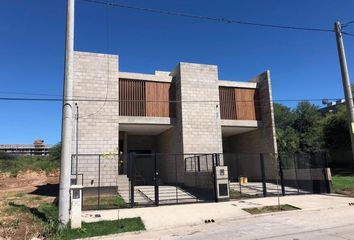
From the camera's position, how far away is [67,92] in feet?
41.5

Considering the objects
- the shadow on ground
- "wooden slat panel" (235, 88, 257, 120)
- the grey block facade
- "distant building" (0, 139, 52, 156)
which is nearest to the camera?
the shadow on ground

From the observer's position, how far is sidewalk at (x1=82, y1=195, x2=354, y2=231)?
13.5 metres

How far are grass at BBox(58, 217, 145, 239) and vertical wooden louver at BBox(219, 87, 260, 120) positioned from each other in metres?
16.2

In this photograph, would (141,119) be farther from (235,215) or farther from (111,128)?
(235,215)

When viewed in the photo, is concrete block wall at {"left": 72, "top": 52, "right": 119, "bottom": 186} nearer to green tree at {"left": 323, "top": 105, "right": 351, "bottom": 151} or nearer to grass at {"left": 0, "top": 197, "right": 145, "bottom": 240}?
grass at {"left": 0, "top": 197, "right": 145, "bottom": 240}

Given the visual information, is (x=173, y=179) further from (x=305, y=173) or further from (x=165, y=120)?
(x=305, y=173)

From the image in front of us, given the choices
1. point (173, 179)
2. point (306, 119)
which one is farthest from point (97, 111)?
point (306, 119)

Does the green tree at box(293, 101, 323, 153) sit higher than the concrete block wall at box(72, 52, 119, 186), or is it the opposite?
the green tree at box(293, 101, 323, 153)

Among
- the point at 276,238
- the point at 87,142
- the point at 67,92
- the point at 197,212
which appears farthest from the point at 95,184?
the point at 276,238

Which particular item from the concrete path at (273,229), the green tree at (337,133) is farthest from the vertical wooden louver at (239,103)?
the green tree at (337,133)

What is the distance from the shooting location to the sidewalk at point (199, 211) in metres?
13.5

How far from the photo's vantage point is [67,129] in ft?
40.8

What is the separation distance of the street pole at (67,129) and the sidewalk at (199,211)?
79.6 inches

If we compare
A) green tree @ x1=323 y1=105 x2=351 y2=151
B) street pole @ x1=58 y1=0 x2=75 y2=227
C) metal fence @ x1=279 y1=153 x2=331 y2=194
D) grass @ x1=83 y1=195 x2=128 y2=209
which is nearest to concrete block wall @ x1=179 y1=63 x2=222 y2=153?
metal fence @ x1=279 y1=153 x2=331 y2=194
